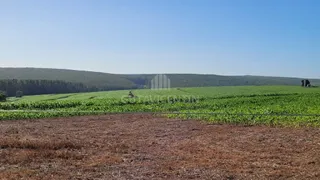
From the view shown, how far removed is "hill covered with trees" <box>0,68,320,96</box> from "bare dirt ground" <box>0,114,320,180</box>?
3060 inches

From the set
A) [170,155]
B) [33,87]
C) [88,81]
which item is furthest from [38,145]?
[88,81]

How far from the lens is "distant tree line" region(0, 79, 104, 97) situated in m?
86.2

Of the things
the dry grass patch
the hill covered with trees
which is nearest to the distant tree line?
the hill covered with trees

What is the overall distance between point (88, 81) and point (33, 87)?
226 feet

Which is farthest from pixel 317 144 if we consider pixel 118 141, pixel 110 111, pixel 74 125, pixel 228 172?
pixel 110 111

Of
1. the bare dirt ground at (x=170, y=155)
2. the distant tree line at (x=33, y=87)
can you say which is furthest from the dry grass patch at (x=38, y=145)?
the distant tree line at (x=33, y=87)

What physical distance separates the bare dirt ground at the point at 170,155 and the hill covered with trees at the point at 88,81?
77720mm

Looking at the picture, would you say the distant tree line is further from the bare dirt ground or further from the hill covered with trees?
the bare dirt ground

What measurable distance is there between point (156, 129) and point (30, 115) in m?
13.2

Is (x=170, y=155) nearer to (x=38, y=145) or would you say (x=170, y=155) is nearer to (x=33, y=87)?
(x=38, y=145)

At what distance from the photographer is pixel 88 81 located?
163250 mm

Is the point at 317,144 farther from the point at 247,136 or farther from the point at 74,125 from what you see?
the point at 74,125

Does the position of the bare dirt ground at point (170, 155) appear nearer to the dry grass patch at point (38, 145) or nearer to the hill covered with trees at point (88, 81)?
the dry grass patch at point (38, 145)

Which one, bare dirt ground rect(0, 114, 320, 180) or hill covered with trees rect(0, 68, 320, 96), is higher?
hill covered with trees rect(0, 68, 320, 96)
